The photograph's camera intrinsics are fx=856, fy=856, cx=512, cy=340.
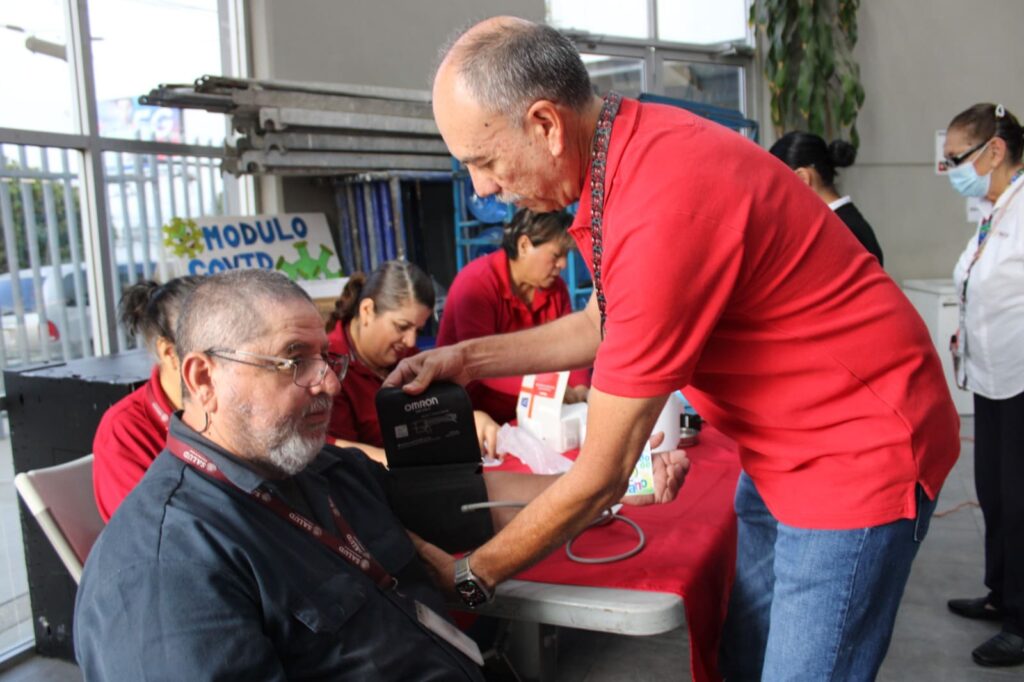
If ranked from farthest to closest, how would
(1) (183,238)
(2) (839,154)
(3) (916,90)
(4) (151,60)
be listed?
(3) (916,90), (4) (151,60), (1) (183,238), (2) (839,154)

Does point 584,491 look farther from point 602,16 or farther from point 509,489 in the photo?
point 602,16

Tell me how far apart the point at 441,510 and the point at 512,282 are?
5.33 feet

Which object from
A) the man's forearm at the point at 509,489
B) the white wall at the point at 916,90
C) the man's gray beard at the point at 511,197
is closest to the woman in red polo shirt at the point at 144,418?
the man's forearm at the point at 509,489

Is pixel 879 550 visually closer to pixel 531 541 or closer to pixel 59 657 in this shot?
pixel 531 541

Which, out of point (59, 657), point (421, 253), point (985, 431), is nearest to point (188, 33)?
point (421, 253)

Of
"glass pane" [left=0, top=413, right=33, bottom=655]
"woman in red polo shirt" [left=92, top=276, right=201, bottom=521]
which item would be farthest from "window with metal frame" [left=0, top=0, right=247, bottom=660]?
"woman in red polo shirt" [left=92, top=276, right=201, bottom=521]

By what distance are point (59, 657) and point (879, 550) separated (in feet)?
8.89

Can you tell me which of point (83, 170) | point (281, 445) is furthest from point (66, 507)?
point (83, 170)

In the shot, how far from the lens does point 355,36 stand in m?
4.67

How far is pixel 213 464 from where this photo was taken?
131cm

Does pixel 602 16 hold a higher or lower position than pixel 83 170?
higher

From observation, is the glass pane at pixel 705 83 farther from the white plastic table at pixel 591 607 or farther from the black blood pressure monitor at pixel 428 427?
the white plastic table at pixel 591 607

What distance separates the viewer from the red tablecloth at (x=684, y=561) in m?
1.46

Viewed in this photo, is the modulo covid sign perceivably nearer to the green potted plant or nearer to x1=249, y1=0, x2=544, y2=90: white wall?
x1=249, y1=0, x2=544, y2=90: white wall
